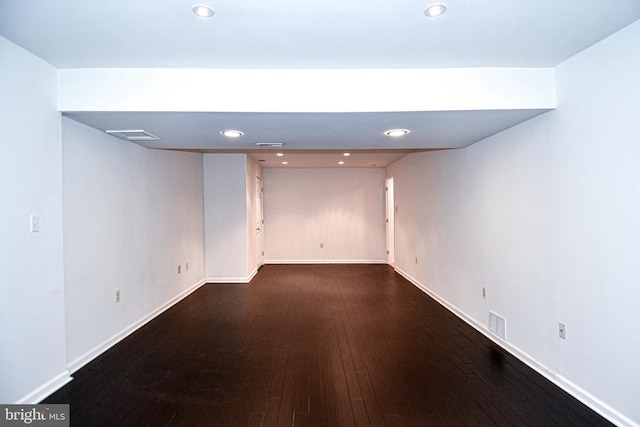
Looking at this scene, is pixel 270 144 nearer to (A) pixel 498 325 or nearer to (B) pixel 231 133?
(B) pixel 231 133

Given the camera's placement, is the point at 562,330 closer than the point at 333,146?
Yes

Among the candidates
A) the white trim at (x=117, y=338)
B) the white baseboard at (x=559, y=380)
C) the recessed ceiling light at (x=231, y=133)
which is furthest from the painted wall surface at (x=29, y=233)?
the white baseboard at (x=559, y=380)

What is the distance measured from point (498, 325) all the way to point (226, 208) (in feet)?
13.9

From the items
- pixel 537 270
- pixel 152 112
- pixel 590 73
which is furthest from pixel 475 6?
pixel 152 112

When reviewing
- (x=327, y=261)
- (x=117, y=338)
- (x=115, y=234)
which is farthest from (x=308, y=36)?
(x=327, y=261)

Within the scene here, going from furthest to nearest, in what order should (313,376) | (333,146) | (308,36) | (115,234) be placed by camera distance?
(333,146) → (115,234) → (313,376) → (308,36)

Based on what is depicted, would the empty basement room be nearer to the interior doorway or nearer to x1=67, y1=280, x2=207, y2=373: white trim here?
x1=67, y1=280, x2=207, y2=373: white trim

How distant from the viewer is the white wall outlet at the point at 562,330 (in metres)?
2.23

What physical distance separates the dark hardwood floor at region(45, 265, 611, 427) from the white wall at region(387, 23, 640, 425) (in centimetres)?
26

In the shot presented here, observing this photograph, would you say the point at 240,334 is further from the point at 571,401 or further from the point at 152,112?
the point at 571,401

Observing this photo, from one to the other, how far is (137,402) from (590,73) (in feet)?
11.9

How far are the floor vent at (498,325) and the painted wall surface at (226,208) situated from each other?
12.6 feet

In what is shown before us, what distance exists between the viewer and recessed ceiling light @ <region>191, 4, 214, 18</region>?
5.18 ft

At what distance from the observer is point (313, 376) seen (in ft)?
8.02
